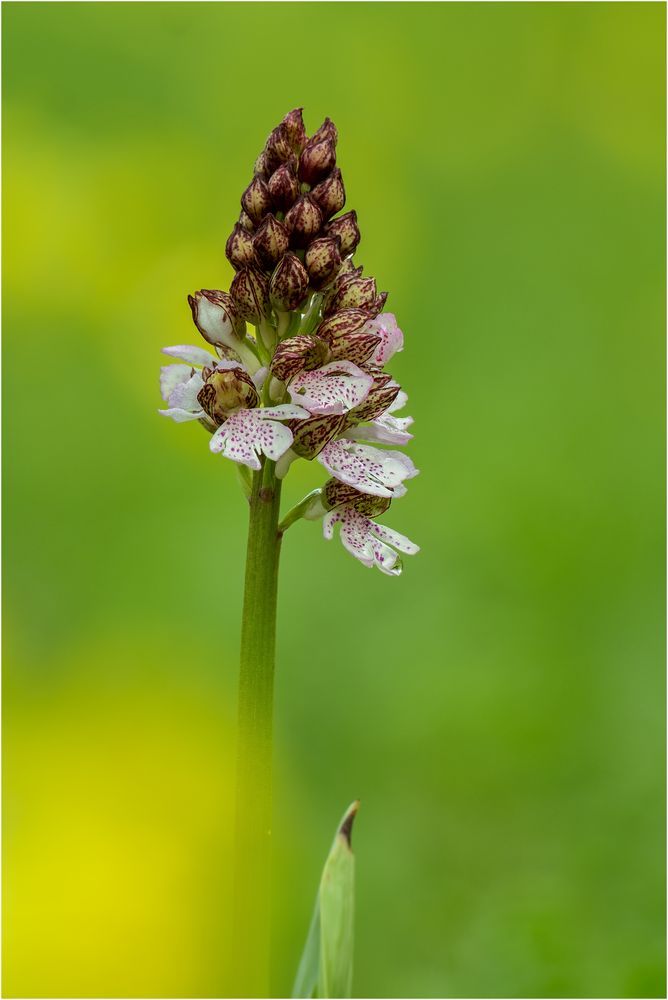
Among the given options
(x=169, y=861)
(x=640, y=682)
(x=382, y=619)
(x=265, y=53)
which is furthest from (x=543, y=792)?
(x=265, y=53)

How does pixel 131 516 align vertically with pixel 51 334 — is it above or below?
below

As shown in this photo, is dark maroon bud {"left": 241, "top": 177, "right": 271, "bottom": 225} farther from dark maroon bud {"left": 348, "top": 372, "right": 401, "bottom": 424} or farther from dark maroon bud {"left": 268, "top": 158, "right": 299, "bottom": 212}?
dark maroon bud {"left": 348, "top": 372, "right": 401, "bottom": 424}

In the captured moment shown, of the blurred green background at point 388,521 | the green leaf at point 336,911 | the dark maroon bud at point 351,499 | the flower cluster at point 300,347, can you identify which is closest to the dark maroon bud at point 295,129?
the flower cluster at point 300,347

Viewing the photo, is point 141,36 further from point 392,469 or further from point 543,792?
point 392,469

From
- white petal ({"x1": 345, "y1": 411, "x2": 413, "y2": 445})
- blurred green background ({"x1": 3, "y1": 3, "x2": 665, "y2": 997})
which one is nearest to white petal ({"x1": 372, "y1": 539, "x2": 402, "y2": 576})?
white petal ({"x1": 345, "y1": 411, "x2": 413, "y2": 445})

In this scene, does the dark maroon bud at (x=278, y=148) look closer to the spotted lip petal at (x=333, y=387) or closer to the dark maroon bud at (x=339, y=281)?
the dark maroon bud at (x=339, y=281)

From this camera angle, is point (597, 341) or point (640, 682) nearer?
point (640, 682)

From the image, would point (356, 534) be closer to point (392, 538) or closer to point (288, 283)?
point (392, 538)
